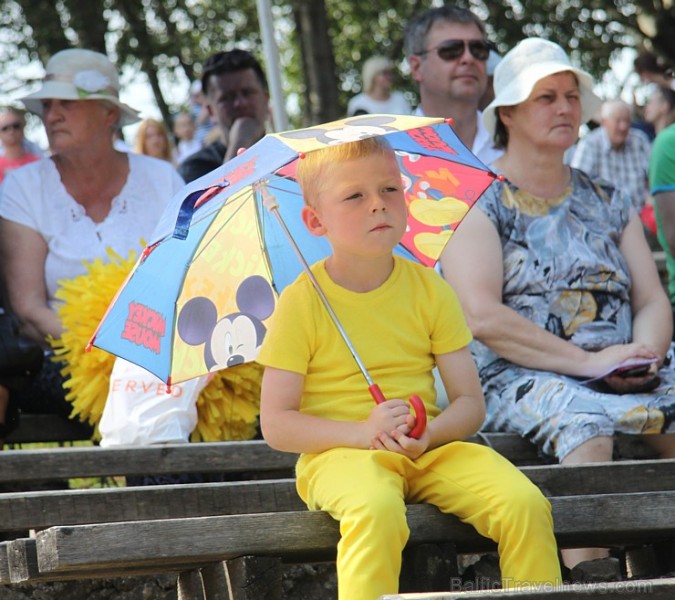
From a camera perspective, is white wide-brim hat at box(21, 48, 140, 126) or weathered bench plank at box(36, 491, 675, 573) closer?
weathered bench plank at box(36, 491, 675, 573)

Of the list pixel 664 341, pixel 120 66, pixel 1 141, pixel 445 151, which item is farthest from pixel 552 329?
pixel 120 66

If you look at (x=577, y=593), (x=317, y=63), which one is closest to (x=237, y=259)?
(x=577, y=593)

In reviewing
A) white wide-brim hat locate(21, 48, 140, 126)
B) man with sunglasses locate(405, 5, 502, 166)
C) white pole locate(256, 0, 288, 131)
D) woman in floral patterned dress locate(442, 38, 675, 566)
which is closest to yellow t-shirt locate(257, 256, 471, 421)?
woman in floral patterned dress locate(442, 38, 675, 566)

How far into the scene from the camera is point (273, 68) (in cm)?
752

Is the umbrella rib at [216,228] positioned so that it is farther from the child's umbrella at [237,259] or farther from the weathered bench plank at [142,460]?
the weathered bench plank at [142,460]

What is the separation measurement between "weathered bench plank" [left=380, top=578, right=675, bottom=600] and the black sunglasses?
12.3 ft

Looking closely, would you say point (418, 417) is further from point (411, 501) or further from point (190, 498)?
point (190, 498)

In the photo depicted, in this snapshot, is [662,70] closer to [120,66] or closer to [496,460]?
[496,460]

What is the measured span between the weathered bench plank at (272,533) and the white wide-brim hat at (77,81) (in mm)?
2898

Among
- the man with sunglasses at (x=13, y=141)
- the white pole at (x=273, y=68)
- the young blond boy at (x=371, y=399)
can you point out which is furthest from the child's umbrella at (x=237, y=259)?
the man with sunglasses at (x=13, y=141)

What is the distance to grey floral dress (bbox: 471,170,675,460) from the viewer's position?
161 inches

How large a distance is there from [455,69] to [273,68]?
1.88 metres

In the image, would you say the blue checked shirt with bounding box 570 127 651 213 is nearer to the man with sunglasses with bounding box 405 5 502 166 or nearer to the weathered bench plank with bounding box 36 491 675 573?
the man with sunglasses with bounding box 405 5 502 166

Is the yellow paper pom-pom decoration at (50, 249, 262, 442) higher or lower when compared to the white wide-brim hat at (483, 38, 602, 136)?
lower
